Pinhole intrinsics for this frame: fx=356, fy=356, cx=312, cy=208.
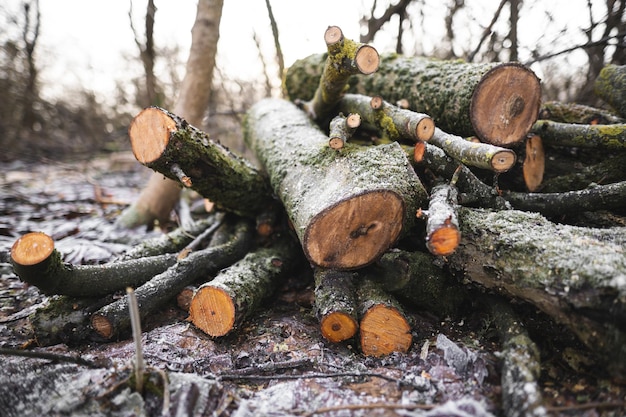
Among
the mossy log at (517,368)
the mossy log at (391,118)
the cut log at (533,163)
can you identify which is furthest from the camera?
the cut log at (533,163)

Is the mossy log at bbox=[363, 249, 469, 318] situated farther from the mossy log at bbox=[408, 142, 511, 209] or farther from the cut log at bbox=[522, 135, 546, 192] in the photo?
the cut log at bbox=[522, 135, 546, 192]

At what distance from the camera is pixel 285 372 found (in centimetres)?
210

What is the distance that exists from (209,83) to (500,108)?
10.4ft

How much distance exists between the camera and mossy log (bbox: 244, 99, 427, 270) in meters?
2.11

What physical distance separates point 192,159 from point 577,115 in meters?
3.35

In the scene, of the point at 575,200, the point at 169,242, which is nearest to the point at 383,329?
the point at 575,200

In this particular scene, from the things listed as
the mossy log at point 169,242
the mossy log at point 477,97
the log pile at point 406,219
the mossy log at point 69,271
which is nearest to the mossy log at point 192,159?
the log pile at point 406,219

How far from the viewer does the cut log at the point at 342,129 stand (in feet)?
8.06

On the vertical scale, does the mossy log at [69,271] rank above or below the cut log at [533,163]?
below

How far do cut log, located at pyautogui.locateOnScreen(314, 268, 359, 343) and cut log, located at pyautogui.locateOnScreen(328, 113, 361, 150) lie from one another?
3.04 ft

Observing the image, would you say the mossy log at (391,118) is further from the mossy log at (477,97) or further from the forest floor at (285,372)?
the forest floor at (285,372)

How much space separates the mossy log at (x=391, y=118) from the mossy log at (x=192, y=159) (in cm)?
111

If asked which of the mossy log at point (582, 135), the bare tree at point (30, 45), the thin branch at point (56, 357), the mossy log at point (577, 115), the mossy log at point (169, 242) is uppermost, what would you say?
the bare tree at point (30, 45)

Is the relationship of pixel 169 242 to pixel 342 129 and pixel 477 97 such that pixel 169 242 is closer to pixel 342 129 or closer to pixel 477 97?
pixel 342 129
